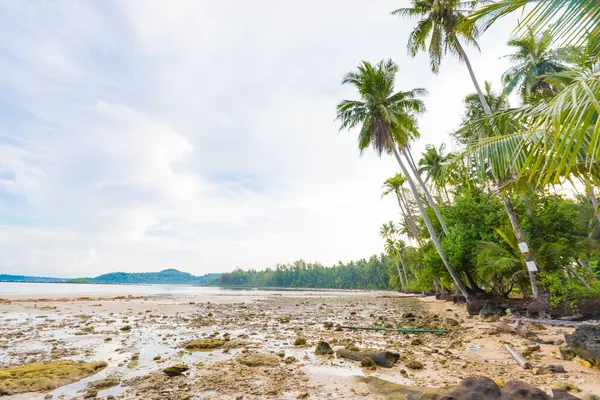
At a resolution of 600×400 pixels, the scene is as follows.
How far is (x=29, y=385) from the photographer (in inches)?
183

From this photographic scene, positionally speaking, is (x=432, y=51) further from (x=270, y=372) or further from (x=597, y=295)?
(x=270, y=372)

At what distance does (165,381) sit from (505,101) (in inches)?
1044

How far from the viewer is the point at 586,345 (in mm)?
5172

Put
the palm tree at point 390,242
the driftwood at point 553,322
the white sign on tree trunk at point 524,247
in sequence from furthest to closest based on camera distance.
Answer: the palm tree at point 390,242, the white sign on tree trunk at point 524,247, the driftwood at point 553,322

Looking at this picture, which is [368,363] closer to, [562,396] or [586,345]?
[562,396]

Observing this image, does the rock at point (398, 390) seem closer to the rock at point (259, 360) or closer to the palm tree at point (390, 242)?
the rock at point (259, 360)

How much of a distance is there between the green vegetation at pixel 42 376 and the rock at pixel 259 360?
272 centimetres

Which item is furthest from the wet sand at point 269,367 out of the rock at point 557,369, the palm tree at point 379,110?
the palm tree at point 379,110

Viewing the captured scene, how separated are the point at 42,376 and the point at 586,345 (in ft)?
30.7

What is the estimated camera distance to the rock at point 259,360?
593 cm

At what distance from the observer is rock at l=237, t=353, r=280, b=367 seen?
5926 millimetres

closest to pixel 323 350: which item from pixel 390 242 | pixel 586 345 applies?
pixel 586 345

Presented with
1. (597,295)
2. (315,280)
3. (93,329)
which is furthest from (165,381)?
(315,280)

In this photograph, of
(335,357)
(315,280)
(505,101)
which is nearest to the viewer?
(335,357)
